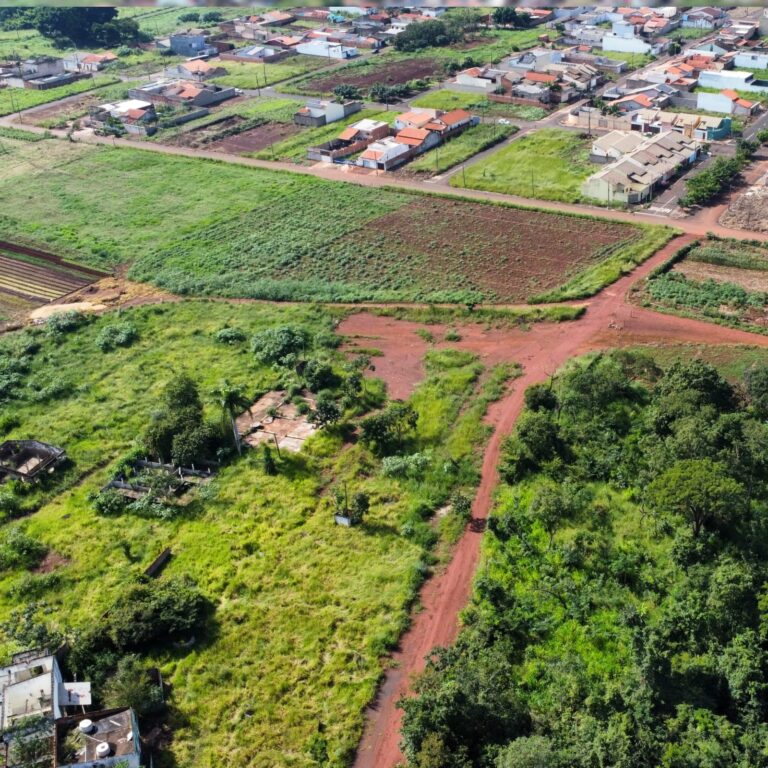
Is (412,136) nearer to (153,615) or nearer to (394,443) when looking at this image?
(394,443)

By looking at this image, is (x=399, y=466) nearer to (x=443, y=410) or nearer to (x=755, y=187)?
(x=443, y=410)

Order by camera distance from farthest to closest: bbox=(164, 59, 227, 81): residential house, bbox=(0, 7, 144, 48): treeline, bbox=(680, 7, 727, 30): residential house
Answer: bbox=(0, 7, 144, 48): treeline
bbox=(680, 7, 727, 30): residential house
bbox=(164, 59, 227, 81): residential house

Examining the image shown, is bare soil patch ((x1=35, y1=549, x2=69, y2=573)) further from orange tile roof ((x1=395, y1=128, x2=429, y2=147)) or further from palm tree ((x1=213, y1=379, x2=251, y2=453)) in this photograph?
orange tile roof ((x1=395, y1=128, x2=429, y2=147))

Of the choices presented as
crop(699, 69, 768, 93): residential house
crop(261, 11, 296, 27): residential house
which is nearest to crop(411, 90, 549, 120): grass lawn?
crop(699, 69, 768, 93): residential house

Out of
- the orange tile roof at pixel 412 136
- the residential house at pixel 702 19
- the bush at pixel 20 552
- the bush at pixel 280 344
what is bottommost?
the bush at pixel 20 552

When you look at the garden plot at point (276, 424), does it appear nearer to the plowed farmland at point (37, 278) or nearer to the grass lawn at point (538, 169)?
the plowed farmland at point (37, 278)

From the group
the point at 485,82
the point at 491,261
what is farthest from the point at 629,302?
the point at 485,82

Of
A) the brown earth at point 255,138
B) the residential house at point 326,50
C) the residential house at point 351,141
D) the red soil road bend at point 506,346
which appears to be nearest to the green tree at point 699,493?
the red soil road bend at point 506,346
